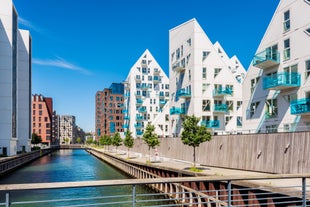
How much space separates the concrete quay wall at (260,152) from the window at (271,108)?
572 cm

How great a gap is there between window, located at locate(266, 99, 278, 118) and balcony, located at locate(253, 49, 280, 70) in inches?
158

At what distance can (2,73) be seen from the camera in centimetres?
6712

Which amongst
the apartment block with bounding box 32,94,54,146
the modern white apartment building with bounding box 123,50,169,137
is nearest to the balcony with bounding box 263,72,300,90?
the modern white apartment building with bounding box 123,50,169,137

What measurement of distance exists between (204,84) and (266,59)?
55.6 feet

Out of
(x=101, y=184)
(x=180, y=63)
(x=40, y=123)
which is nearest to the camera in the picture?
(x=101, y=184)

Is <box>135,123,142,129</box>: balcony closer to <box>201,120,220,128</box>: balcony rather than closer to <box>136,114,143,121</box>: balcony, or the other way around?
<box>136,114,143,121</box>: balcony

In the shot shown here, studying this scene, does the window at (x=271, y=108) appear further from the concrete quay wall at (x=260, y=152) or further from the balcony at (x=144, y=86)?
the balcony at (x=144, y=86)

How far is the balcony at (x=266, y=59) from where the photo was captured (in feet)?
103

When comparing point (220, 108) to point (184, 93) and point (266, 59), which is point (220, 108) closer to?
point (184, 93)

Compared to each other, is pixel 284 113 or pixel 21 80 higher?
pixel 21 80

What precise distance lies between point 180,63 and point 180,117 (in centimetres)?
977

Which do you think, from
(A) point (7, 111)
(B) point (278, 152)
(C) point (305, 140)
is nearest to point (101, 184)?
(C) point (305, 140)

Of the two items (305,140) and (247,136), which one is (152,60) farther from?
(305,140)

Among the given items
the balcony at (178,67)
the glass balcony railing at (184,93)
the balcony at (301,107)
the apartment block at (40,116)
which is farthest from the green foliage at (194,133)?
the apartment block at (40,116)
